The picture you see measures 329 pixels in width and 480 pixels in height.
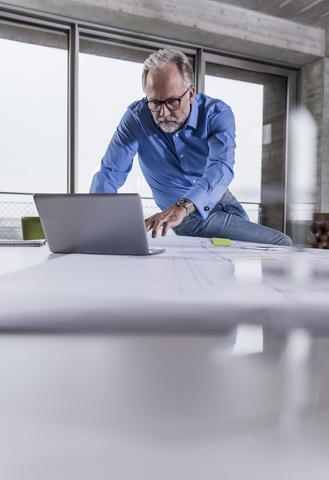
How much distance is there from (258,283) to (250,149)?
13.9ft

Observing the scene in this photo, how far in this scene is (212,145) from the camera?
5.87 ft

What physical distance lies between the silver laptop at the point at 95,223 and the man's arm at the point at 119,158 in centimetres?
114

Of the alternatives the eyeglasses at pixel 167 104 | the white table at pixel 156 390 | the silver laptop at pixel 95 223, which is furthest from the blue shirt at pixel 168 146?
the white table at pixel 156 390

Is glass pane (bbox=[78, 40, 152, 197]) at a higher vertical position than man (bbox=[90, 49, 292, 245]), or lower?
higher

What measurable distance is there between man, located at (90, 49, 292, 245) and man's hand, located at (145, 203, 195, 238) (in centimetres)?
34

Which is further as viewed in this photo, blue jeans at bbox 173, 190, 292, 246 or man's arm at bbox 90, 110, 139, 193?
man's arm at bbox 90, 110, 139, 193

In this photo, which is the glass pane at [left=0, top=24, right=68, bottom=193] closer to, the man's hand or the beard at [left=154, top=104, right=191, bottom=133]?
the beard at [left=154, top=104, right=191, bottom=133]

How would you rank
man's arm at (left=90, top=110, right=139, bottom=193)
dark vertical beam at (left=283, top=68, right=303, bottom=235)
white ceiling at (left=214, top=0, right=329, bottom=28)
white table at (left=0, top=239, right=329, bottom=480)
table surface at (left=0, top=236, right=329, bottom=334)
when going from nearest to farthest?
white table at (left=0, top=239, right=329, bottom=480) < table surface at (left=0, top=236, right=329, bottom=334) < man's arm at (left=90, top=110, right=139, bottom=193) < white ceiling at (left=214, top=0, right=329, bottom=28) < dark vertical beam at (left=283, top=68, right=303, bottom=235)

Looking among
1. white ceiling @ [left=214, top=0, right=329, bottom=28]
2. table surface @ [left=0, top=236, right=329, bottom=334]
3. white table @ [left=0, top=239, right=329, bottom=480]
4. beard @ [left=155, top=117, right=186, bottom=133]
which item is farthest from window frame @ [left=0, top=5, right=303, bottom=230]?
white table @ [left=0, top=239, right=329, bottom=480]

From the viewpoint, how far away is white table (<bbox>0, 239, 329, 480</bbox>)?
16 cm

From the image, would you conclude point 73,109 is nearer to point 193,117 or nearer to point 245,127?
point 245,127

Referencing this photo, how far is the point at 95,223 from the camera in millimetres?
800

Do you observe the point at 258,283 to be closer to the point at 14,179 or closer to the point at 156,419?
the point at 156,419

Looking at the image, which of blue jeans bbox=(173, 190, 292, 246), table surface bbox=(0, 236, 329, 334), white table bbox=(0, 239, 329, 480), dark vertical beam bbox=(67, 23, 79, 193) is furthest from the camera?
dark vertical beam bbox=(67, 23, 79, 193)
